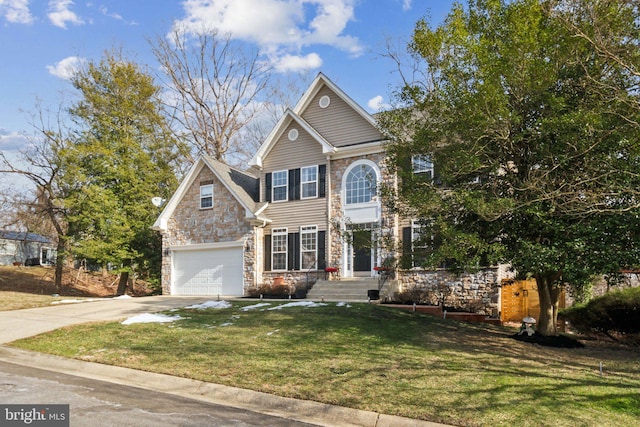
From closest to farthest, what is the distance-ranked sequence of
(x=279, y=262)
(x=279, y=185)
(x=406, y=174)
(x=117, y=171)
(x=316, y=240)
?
1. (x=406, y=174)
2. (x=316, y=240)
3. (x=279, y=262)
4. (x=279, y=185)
5. (x=117, y=171)

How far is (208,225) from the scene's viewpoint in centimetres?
2309

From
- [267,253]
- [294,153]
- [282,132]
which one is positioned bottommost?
[267,253]

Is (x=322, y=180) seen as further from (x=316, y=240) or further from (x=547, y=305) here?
(x=547, y=305)

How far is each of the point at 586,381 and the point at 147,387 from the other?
21.5ft

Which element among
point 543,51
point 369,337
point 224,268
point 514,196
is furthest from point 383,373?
point 224,268

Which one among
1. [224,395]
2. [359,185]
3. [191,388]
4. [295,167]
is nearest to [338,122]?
[295,167]

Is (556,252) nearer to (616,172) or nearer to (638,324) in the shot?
(616,172)

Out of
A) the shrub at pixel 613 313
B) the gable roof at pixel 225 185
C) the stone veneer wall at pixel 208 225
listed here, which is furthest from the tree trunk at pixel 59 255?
the shrub at pixel 613 313

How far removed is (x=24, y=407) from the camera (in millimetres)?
5883

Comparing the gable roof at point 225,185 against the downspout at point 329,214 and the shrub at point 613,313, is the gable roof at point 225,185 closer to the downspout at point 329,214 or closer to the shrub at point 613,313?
the downspout at point 329,214

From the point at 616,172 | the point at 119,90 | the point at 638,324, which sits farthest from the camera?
the point at 119,90

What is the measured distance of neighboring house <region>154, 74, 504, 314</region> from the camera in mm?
20016

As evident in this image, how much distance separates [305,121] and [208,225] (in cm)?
645

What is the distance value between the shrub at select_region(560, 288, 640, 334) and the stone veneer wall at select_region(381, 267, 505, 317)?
3154mm
